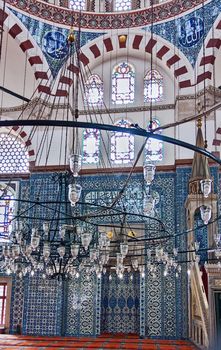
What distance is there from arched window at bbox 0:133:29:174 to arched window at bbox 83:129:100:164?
128 cm

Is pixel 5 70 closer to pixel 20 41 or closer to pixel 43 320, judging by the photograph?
pixel 20 41

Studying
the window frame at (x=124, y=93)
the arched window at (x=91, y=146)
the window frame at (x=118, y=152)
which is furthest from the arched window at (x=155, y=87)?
the arched window at (x=91, y=146)

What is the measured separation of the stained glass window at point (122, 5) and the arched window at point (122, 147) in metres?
A: 2.32

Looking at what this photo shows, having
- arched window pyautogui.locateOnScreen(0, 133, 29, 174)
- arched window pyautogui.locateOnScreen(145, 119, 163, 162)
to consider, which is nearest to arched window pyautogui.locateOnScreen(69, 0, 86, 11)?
arched window pyautogui.locateOnScreen(145, 119, 163, 162)

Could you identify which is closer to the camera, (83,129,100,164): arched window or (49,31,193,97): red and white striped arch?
(49,31,193,97): red and white striped arch

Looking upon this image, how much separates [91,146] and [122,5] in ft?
9.89

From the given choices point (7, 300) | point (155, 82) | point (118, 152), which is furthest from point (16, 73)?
point (7, 300)

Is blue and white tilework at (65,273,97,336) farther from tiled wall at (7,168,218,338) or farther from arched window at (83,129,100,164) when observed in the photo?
arched window at (83,129,100,164)

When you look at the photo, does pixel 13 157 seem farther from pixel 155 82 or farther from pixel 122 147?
pixel 155 82

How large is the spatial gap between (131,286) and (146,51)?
4673 millimetres

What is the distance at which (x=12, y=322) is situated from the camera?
9680 mm

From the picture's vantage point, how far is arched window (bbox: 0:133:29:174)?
10.8 m

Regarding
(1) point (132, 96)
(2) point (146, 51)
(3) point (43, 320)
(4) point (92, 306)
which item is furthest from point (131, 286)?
(2) point (146, 51)

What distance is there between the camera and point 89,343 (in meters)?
8.20
